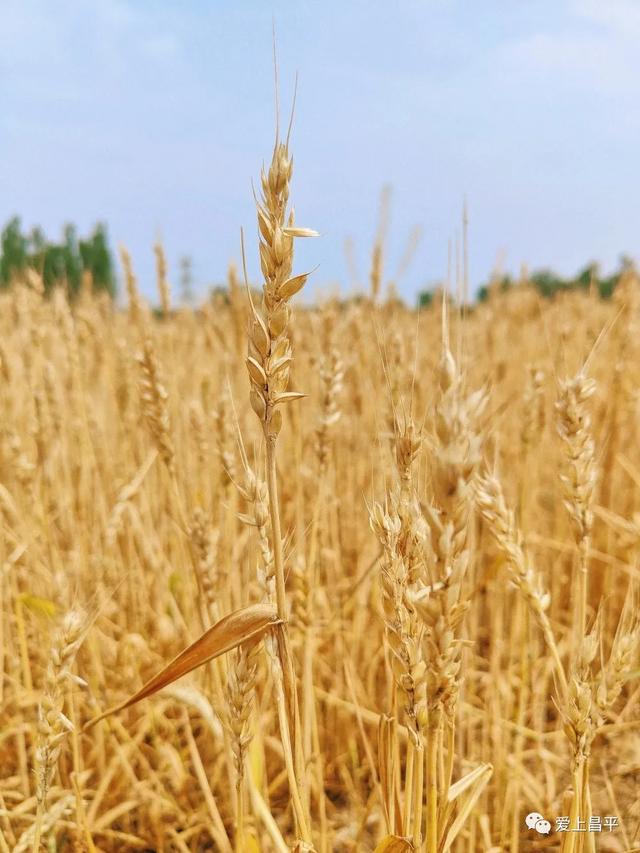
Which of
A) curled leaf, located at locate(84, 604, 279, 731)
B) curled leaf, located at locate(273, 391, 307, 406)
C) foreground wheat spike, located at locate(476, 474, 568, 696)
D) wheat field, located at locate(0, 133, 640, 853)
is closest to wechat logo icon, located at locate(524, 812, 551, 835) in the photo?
wheat field, located at locate(0, 133, 640, 853)

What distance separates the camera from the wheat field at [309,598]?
1.86ft

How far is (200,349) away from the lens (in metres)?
3.01

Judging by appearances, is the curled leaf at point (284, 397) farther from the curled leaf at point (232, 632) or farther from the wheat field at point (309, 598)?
the curled leaf at point (232, 632)

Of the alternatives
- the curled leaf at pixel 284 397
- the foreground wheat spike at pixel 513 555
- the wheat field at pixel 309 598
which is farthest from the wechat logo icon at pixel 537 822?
the curled leaf at pixel 284 397

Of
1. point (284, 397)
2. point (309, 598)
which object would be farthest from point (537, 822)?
point (284, 397)

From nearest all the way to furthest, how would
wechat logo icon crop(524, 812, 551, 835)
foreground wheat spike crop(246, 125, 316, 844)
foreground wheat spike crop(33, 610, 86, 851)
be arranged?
foreground wheat spike crop(246, 125, 316, 844)
foreground wheat spike crop(33, 610, 86, 851)
wechat logo icon crop(524, 812, 551, 835)

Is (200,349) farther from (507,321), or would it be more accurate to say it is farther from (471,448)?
(471,448)

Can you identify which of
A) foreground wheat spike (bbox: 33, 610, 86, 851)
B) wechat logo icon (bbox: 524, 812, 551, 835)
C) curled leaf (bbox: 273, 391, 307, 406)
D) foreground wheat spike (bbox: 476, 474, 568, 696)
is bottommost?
wechat logo icon (bbox: 524, 812, 551, 835)

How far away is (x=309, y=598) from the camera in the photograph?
998 mm

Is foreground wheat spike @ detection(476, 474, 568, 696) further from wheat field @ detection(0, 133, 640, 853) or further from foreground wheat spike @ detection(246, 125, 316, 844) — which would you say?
foreground wheat spike @ detection(246, 125, 316, 844)

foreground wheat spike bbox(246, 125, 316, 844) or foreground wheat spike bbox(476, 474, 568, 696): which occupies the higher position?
foreground wheat spike bbox(246, 125, 316, 844)

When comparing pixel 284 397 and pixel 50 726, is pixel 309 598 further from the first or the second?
pixel 284 397

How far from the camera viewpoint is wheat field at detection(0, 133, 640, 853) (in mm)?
568

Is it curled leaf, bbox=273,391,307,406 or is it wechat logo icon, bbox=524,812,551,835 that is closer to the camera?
curled leaf, bbox=273,391,307,406
